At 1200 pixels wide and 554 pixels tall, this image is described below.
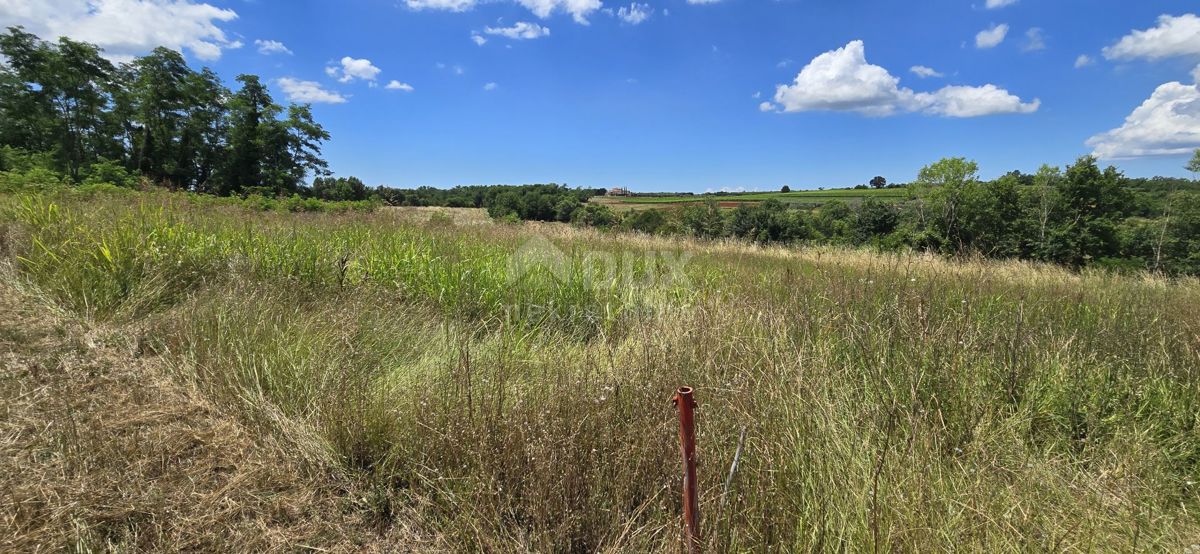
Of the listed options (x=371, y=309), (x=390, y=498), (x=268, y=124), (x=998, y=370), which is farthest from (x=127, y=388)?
(x=268, y=124)

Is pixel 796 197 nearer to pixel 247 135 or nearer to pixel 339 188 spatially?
pixel 339 188

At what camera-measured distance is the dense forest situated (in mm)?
26312

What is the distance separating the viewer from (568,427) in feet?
6.17

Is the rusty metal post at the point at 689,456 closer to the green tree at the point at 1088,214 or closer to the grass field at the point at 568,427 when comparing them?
the grass field at the point at 568,427

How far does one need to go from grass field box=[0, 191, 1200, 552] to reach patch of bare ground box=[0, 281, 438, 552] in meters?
0.01

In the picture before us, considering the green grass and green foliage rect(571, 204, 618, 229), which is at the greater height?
the green grass

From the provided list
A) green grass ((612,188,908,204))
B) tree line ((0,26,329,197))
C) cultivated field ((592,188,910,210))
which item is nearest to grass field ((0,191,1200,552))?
tree line ((0,26,329,197))

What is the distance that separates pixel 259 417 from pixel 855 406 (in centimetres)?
269

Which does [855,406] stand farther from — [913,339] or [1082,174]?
[1082,174]

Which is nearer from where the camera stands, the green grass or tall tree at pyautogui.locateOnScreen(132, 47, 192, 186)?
tall tree at pyautogui.locateOnScreen(132, 47, 192, 186)

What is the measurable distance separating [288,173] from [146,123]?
8.19 m

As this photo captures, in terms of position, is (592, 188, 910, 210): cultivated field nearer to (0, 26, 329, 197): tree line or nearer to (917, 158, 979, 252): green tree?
(917, 158, 979, 252): green tree

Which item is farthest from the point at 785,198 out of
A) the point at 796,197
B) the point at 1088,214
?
the point at 1088,214

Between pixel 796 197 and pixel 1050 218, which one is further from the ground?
pixel 796 197
